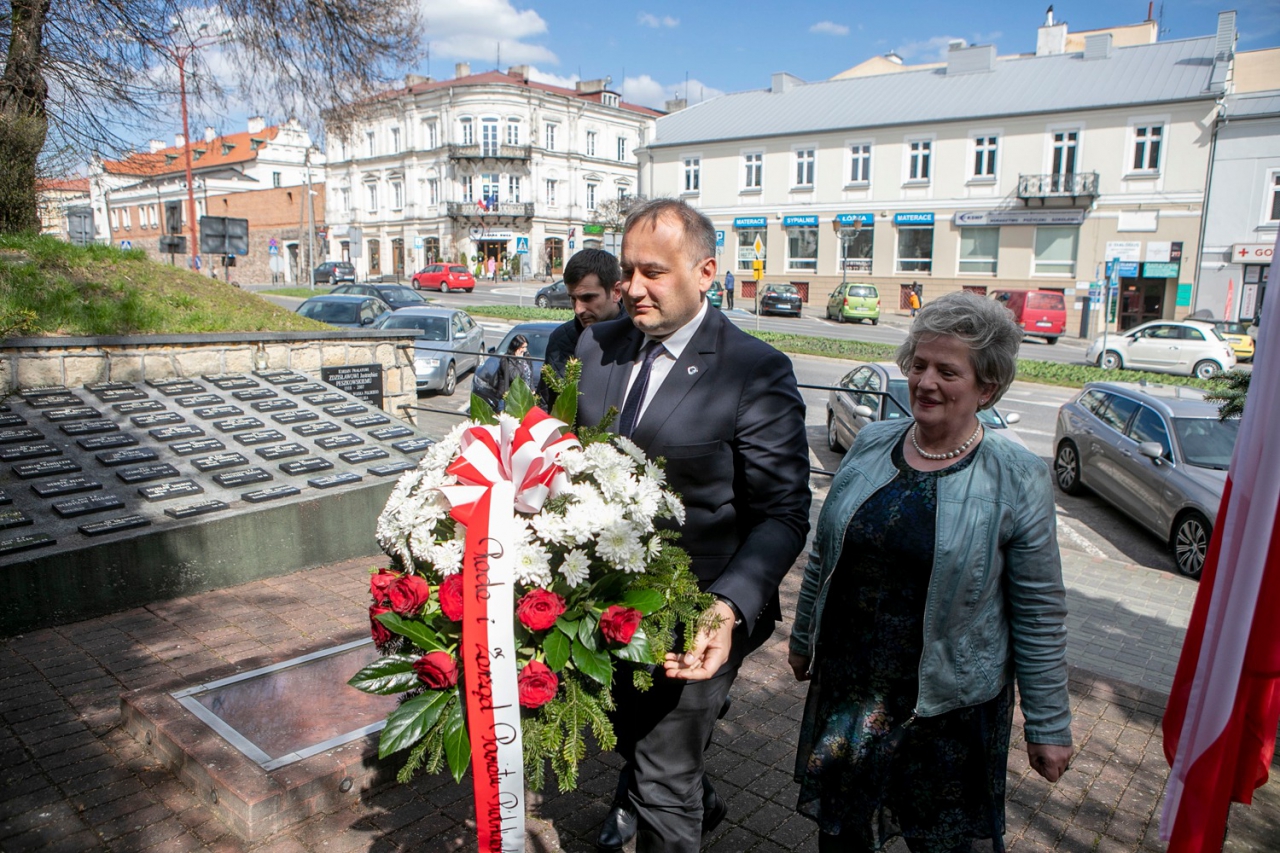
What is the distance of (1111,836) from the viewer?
340 cm

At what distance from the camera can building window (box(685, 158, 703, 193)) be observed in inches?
1832

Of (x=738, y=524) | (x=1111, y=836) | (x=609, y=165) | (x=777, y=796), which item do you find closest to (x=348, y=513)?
(x=777, y=796)

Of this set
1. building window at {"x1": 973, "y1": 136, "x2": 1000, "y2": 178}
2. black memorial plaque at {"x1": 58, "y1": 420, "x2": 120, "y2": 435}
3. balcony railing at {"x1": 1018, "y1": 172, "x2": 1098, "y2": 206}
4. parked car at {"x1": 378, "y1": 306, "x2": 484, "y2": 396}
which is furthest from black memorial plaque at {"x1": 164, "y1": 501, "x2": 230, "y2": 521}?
building window at {"x1": 973, "y1": 136, "x2": 1000, "y2": 178}

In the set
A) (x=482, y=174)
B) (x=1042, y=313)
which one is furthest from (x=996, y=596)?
(x=482, y=174)

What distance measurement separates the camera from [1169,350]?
2397 cm

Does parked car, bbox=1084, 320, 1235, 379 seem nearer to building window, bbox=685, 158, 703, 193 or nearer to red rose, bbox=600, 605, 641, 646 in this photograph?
red rose, bbox=600, 605, 641, 646

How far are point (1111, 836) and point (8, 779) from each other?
175 inches

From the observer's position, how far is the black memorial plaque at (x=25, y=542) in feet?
15.2

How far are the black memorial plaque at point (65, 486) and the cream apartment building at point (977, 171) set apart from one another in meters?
37.3

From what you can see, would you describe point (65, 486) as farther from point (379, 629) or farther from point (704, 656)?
point (704, 656)

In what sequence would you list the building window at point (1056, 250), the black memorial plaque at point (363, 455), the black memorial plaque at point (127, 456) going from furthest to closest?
the building window at point (1056, 250), the black memorial plaque at point (363, 455), the black memorial plaque at point (127, 456)

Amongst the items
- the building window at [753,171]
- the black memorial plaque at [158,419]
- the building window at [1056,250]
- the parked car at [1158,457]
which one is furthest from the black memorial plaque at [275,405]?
the building window at [753,171]

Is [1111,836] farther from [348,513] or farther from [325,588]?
[348,513]

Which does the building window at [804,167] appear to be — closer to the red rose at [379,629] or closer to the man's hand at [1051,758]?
the man's hand at [1051,758]
